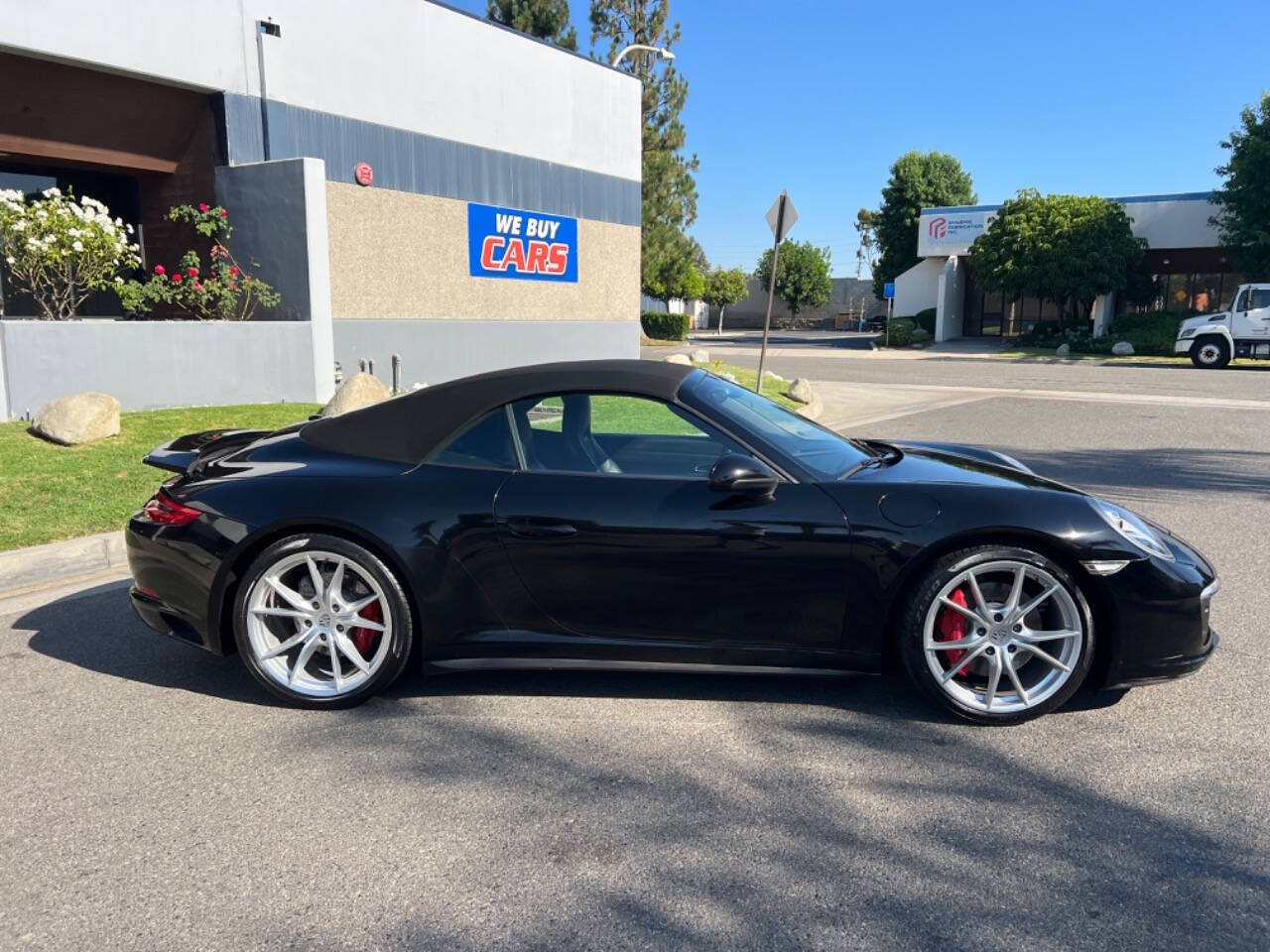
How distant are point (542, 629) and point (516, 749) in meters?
0.48

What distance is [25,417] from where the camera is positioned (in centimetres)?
944

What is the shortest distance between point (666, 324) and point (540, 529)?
4542 cm

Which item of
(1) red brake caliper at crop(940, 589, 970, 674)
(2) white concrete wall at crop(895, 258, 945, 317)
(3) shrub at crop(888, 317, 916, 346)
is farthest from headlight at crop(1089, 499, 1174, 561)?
(2) white concrete wall at crop(895, 258, 945, 317)

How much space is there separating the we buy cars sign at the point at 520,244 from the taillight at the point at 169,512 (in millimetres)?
12172

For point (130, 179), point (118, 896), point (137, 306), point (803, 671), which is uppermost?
point (130, 179)

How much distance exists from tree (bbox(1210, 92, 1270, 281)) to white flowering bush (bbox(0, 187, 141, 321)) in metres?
35.9

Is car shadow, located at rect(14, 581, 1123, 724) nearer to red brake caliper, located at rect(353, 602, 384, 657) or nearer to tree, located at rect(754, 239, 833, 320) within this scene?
red brake caliper, located at rect(353, 602, 384, 657)

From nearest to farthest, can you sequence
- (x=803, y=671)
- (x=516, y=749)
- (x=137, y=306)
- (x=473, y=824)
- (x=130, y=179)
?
(x=473, y=824)
(x=516, y=749)
(x=803, y=671)
(x=137, y=306)
(x=130, y=179)

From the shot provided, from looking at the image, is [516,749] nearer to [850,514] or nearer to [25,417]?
[850,514]

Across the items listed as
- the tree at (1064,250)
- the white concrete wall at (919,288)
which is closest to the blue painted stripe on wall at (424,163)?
the tree at (1064,250)

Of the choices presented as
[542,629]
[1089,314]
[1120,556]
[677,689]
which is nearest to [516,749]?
[542,629]

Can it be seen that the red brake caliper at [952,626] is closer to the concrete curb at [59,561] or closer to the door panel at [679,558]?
the door panel at [679,558]

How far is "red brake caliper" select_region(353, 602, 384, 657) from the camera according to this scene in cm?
384

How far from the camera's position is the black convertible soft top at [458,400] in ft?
12.9
